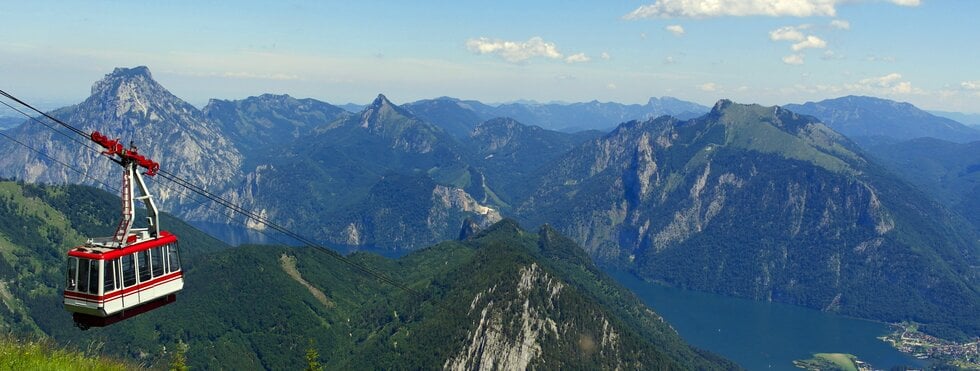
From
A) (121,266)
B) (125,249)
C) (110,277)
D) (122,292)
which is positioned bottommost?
(122,292)

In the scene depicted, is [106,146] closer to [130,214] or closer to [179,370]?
[130,214]

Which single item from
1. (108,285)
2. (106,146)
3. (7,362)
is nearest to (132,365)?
(7,362)

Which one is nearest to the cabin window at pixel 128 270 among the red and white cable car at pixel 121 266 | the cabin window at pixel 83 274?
the red and white cable car at pixel 121 266

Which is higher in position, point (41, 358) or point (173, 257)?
point (41, 358)

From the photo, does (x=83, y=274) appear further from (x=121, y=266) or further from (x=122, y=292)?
(x=122, y=292)

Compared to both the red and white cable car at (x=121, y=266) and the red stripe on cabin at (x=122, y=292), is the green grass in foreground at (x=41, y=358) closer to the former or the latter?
the red stripe on cabin at (x=122, y=292)

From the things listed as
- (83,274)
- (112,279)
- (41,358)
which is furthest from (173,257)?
(41,358)

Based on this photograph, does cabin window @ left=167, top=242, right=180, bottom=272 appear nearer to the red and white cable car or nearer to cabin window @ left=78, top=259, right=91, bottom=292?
the red and white cable car
